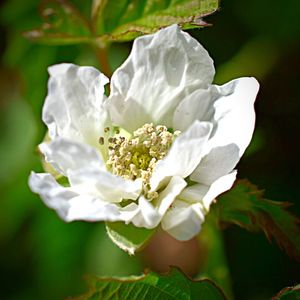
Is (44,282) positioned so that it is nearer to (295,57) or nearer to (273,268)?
(273,268)

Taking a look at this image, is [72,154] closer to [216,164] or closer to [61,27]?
[216,164]

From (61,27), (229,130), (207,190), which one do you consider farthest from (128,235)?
(61,27)

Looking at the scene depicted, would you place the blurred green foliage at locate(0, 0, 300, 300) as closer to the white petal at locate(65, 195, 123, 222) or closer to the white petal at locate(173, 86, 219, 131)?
the white petal at locate(173, 86, 219, 131)

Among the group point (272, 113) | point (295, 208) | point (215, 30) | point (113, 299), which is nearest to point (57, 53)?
point (215, 30)

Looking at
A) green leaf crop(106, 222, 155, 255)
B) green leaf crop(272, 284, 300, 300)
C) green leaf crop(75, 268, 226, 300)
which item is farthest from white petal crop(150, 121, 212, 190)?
green leaf crop(272, 284, 300, 300)

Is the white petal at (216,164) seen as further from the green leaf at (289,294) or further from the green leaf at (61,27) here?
the green leaf at (61,27)

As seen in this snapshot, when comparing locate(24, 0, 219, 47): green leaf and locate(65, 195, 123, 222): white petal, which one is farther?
locate(24, 0, 219, 47): green leaf
